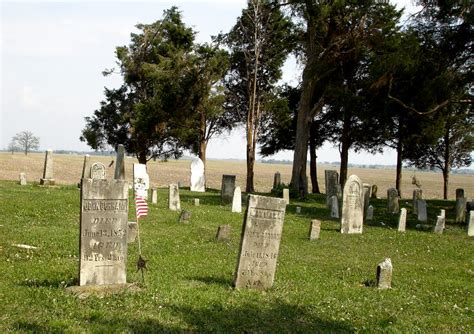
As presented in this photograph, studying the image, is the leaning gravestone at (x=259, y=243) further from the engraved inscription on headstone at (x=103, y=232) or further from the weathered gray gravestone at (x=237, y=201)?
the weathered gray gravestone at (x=237, y=201)

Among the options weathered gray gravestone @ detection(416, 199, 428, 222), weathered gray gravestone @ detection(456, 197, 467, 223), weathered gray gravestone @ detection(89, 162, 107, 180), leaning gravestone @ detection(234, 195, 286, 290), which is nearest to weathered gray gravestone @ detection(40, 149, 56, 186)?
weathered gray gravestone @ detection(89, 162, 107, 180)

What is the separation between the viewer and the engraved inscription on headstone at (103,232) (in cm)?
766

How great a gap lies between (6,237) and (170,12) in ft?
103

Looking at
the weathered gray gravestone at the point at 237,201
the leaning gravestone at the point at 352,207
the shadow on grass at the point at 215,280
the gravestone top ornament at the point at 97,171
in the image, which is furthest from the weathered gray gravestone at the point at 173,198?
the shadow on grass at the point at 215,280

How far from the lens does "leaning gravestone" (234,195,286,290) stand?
8.59 meters

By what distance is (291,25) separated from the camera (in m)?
35.0

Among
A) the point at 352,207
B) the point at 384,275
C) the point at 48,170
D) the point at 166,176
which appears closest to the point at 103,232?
the point at 384,275

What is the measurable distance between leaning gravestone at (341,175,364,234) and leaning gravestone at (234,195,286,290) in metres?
8.85

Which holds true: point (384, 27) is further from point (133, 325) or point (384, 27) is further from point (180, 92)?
point (133, 325)

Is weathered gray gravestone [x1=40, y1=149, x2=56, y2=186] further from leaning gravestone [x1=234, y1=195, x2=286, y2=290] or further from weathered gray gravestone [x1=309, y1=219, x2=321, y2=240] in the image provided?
leaning gravestone [x1=234, y1=195, x2=286, y2=290]

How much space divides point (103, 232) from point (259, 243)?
2.59 meters

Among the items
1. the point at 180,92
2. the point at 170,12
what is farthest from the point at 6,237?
the point at 170,12

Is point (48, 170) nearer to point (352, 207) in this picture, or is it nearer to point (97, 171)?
point (97, 171)

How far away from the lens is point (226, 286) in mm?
8531
